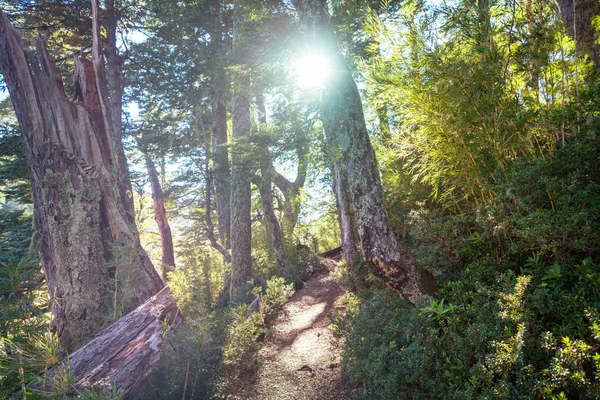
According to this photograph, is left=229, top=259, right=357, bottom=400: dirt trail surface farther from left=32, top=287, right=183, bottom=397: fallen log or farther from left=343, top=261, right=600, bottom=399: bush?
left=32, top=287, right=183, bottom=397: fallen log

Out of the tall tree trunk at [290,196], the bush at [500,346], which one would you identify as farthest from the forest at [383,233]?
the tall tree trunk at [290,196]

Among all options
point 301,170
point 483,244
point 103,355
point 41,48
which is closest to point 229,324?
point 103,355

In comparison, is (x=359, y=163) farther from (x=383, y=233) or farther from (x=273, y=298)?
(x=273, y=298)

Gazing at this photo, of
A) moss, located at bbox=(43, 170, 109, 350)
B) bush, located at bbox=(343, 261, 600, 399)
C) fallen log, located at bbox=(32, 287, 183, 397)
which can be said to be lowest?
bush, located at bbox=(343, 261, 600, 399)

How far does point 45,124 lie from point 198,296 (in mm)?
3060

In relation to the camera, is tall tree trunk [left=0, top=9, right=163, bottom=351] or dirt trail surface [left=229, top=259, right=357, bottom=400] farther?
tall tree trunk [left=0, top=9, right=163, bottom=351]

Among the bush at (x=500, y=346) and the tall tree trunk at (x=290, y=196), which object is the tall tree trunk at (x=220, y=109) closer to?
the tall tree trunk at (x=290, y=196)

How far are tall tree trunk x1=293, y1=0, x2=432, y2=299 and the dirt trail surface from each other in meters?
1.35

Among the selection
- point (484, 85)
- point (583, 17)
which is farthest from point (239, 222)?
point (583, 17)

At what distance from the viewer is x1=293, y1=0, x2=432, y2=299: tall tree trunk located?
3.48 m

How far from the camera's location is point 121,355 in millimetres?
2898

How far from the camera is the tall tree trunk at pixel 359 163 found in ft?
11.4

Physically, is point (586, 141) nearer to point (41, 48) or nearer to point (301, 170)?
point (41, 48)

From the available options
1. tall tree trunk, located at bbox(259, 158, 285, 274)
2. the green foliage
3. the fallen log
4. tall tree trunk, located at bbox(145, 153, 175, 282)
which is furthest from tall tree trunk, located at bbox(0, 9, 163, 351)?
tall tree trunk, located at bbox(145, 153, 175, 282)
